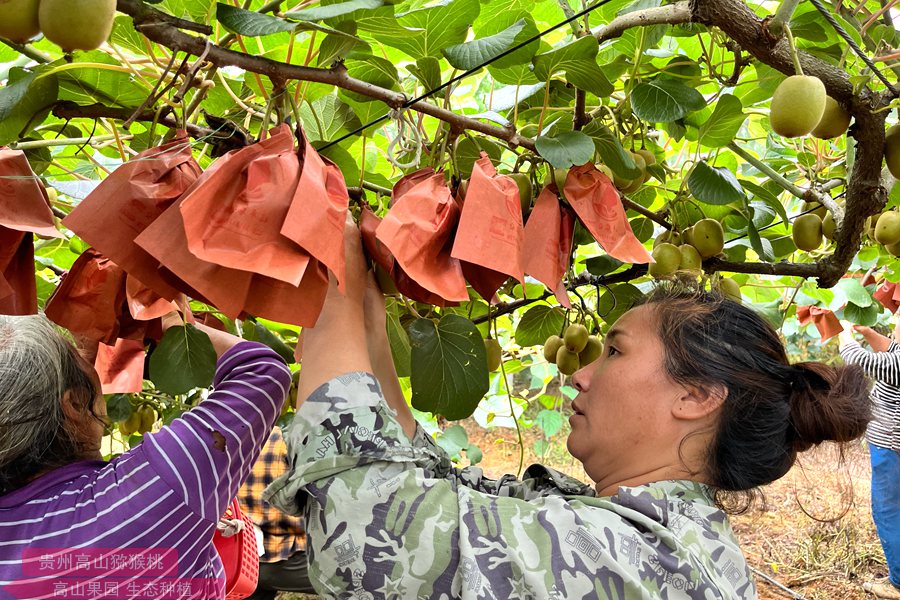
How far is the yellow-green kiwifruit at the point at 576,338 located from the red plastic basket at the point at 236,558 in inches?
32.9

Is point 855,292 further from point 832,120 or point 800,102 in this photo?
point 800,102

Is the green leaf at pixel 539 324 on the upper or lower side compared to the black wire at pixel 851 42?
lower

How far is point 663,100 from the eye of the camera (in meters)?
1.08

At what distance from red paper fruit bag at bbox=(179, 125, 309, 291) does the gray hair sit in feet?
2.08

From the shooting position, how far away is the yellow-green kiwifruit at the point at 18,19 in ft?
2.00

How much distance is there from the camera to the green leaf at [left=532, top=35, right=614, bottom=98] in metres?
0.95

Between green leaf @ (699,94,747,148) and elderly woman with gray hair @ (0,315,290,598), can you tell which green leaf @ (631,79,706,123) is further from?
elderly woman with gray hair @ (0,315,290,598)

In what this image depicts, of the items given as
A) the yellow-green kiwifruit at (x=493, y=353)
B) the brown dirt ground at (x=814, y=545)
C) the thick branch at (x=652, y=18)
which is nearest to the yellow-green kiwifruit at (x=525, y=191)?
the thick branch at (x=652, y=18)

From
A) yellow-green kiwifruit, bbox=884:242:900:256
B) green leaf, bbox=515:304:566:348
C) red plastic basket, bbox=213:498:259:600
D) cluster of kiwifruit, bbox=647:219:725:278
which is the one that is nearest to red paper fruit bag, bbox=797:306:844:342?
yellow-green kiwifruit, bbox=884:242:900:256

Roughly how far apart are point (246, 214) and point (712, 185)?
0.79 m

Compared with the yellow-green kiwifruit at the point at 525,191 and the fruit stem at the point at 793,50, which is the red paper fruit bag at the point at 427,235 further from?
the fruit stem at the point at 793,50

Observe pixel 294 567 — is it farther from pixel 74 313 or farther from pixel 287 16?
pixel 287 16

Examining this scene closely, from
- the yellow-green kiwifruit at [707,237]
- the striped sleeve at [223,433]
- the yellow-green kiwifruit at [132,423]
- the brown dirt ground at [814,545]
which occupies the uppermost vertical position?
the yellow-green kiwifruit at [707,237]

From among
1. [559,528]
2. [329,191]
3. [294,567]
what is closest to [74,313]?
[329,191]
